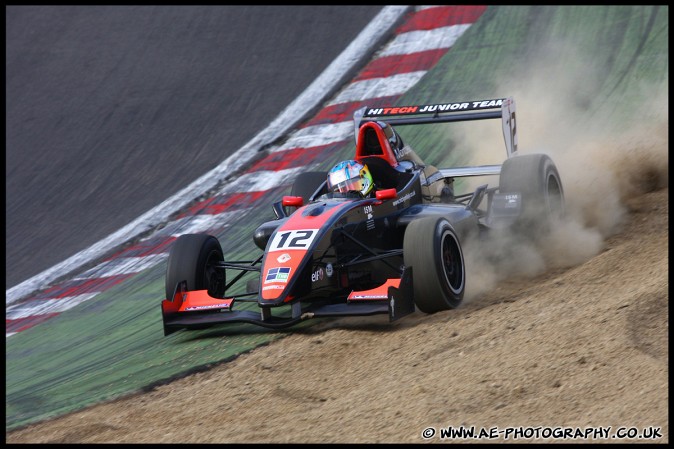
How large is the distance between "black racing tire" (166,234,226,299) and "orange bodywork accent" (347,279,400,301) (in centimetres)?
157

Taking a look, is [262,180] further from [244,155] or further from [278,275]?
[278,275]

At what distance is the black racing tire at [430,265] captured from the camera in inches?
312

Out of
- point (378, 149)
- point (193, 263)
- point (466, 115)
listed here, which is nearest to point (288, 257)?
point (193, 263)

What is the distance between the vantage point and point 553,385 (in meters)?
5.91

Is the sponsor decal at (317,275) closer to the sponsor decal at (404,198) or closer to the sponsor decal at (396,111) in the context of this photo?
the sponsor decal at (404,198)

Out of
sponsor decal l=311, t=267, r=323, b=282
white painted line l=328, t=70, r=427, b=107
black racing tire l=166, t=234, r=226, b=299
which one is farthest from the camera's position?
white painted line l=328, t=70, r=427, b=107

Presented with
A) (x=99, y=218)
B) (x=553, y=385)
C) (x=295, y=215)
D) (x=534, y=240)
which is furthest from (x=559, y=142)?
(x=553, y=385)

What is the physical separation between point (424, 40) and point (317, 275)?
8.99m

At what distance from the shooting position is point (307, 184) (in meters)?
10.3

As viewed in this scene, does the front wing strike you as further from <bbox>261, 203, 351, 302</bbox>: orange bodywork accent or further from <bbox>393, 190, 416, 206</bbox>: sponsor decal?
<bbox>393, 190, 416, 206</bbox>: sponsor decal

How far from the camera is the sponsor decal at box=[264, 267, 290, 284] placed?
8.04 m

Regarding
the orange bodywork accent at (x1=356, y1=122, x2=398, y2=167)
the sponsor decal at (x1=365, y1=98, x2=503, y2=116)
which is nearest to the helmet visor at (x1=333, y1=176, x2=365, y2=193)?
the orange bodywork accent at (x1=356, y1=122, x2=398, y2=167)

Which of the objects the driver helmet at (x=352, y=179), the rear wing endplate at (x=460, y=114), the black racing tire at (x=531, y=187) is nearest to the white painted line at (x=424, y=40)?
the rear wing endplate at (x=460, y=114)

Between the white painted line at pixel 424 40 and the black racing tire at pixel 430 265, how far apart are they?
8.34 m
